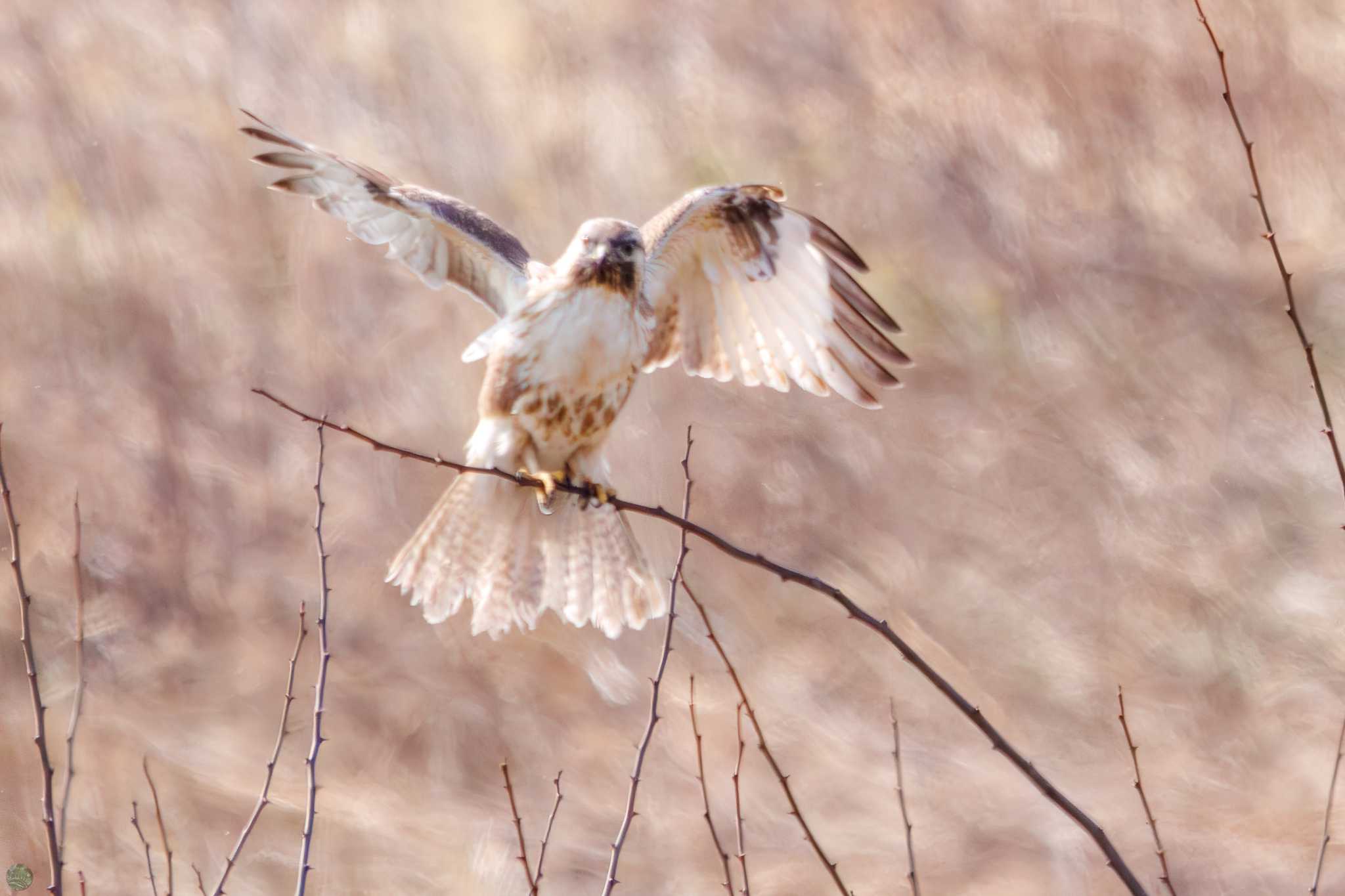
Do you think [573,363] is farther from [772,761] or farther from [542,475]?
[772,761]

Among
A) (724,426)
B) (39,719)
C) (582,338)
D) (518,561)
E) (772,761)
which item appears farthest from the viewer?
(724,426)

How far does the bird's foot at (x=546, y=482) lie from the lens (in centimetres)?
314

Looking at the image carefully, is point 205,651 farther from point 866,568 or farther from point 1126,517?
point 1126,517

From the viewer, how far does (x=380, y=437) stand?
20.0 feet

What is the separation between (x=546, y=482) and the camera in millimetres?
3131

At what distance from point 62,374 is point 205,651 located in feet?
4.80

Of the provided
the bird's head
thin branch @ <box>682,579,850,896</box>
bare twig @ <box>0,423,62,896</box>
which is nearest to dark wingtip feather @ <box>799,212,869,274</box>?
the bird's head

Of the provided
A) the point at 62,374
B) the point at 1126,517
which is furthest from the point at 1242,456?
the point at 62,374

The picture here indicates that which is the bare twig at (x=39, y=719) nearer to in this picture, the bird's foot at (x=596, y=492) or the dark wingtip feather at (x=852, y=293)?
the bird's foot at (x=596, y=492)

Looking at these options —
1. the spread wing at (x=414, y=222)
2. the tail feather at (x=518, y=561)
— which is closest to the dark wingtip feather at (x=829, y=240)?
the spread wing at (x=414, y=222)

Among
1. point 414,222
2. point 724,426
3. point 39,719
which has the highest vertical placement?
point 724,426

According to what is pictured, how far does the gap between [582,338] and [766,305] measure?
0.76 meters

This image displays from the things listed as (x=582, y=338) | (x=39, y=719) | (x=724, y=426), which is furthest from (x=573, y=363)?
(x=724, y=426)

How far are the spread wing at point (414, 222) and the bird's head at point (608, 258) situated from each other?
0.20 meters
